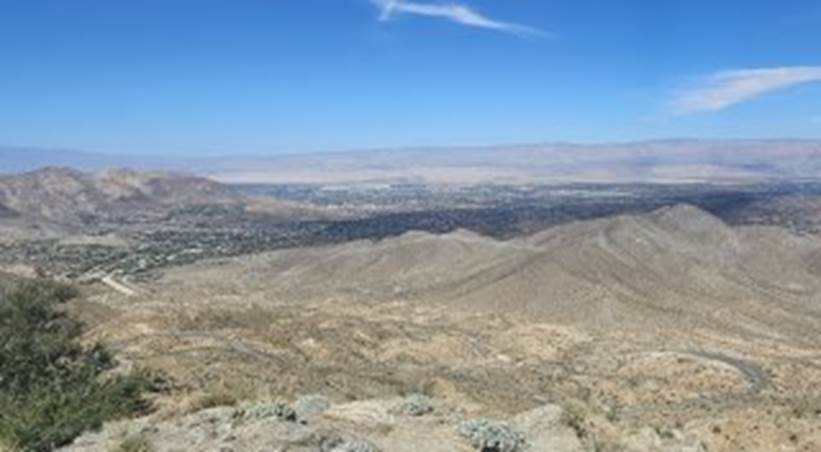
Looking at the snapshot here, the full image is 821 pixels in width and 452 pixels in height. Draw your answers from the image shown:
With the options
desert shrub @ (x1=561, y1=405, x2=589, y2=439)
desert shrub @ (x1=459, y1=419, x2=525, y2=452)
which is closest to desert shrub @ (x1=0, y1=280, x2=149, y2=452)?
desert shrub @ (x1=459, y1=419, x2=525, y2=452)

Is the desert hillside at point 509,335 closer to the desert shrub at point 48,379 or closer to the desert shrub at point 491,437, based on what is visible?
the desert shrub at point 491,437

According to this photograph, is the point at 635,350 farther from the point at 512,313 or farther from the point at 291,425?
the point at 291,425

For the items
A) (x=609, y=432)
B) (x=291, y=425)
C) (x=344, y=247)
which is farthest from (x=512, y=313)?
(x=291, y=425)

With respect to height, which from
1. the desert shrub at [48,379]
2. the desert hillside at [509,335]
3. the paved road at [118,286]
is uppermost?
the desert shrub at [48,379]

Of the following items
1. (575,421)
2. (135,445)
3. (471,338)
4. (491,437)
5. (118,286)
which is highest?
(135,445)

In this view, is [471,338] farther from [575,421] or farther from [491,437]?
[491,437]

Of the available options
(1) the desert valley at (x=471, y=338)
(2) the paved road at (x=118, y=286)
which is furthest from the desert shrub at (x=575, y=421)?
(2) the paved road at (x=118, y=286)

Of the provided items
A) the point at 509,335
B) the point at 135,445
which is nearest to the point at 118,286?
the point at 509,335
